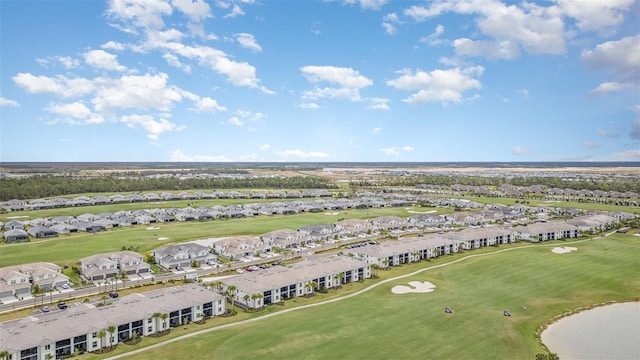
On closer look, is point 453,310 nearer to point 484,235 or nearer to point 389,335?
point 389,335

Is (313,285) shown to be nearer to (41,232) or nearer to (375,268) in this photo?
(375,268)

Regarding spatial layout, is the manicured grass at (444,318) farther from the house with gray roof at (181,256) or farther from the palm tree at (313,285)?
the house with gray roof at (181,256)

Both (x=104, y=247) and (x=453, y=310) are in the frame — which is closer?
(x=453, y=310)

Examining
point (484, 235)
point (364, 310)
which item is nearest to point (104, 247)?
point (364, 310)

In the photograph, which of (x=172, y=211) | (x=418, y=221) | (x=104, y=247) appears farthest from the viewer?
(x=172, y=211)

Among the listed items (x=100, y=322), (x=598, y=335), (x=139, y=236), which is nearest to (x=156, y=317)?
(x=100, y=322)

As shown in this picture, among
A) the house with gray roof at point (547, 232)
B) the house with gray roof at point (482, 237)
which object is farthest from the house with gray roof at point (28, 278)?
the house with gray roof at point (547, 232)

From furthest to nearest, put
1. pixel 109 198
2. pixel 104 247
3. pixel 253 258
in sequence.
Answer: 1. pixel 109 198
2. pixel 104 247
3. pixel 253 258
